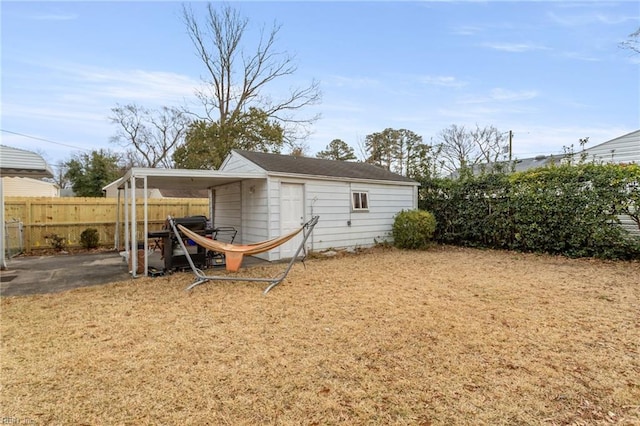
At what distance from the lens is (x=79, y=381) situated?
8.19 ft

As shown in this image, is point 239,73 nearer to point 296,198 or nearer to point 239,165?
point 239,165

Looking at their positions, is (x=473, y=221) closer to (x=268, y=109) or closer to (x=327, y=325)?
(x=327, y=325)

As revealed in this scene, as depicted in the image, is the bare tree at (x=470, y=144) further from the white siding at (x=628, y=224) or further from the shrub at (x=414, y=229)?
the white siding at (x=628, y=224)

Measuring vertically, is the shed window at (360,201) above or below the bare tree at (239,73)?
below

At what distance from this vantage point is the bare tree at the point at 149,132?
87.5ft

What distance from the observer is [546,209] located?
27.1 ft

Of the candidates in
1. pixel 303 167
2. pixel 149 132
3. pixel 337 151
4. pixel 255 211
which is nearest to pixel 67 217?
pixel 255 211

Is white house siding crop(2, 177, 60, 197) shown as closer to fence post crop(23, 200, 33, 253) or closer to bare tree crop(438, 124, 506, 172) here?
fence post crop(23, 200, 33, 253)

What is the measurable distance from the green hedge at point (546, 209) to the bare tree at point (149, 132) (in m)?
22.8

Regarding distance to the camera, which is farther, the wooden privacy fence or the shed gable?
the wooden privacy fence

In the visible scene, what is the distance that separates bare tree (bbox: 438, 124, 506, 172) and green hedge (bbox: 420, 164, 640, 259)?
17.8m

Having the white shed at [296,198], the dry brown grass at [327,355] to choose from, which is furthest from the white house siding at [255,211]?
the dry brown grass at [327,355]

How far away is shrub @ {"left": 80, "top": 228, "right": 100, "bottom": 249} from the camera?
32.1ft

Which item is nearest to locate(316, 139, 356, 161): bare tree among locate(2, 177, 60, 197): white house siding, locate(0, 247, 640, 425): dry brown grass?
locate(2, 177, 60, 197): white house siding
